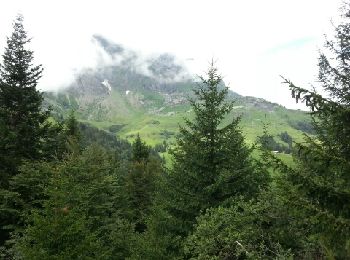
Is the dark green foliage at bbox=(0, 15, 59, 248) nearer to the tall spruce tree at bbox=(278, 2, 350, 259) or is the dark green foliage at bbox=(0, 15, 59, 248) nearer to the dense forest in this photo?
the dense forest

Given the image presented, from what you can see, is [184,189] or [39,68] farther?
[39,68]

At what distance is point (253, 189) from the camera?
67.7ft

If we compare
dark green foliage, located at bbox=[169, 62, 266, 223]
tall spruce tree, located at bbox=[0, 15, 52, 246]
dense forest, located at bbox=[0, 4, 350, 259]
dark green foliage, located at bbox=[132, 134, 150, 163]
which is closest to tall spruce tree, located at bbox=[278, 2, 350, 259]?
dense forest, located at bbox=[0, 4, 350, 259]

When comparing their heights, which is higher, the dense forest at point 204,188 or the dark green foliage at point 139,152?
the dense forest at point 204,188

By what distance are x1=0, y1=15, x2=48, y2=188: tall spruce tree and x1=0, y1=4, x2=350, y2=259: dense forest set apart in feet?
0.24

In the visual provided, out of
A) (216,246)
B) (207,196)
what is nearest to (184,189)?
(207,196)

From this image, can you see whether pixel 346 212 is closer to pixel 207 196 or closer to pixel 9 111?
pixel 207 196

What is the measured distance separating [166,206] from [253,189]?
4811 mm

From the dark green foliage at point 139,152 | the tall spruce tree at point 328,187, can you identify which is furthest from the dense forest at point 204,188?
the dark green foliage at point 139,152

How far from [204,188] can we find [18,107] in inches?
641

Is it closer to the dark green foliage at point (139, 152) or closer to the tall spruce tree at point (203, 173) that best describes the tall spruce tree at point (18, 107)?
the tall spruce tree at point (203, 173)

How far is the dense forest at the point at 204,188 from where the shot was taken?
9.09 meters

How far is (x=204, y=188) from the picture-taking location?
1927 cm

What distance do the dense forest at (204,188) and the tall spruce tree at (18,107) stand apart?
0.24 feet
